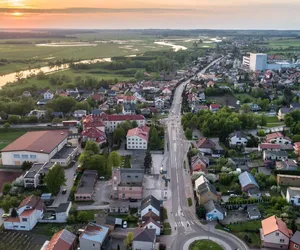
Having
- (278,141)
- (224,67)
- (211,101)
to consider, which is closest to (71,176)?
(278,141)

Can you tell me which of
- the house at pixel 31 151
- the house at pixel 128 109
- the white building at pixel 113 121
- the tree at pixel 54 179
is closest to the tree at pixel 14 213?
the tree at pixel 54 179

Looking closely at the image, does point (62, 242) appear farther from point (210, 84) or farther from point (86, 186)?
point (210, 84)

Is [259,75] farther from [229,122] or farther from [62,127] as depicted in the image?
[62,127]

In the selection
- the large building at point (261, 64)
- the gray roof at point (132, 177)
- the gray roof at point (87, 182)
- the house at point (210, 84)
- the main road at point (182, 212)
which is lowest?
the main road at point (182, 212)

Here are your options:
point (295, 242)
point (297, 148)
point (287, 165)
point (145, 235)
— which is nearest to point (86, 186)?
point (145, 235)

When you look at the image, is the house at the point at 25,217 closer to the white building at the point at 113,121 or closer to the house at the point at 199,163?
the house at the point at 199,163

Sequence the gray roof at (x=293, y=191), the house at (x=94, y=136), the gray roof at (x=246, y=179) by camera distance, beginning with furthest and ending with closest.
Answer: the house at (x=94, y=136)
the gray roof at (x=246, y=179)
the gray roof at (x=293, y=191)
